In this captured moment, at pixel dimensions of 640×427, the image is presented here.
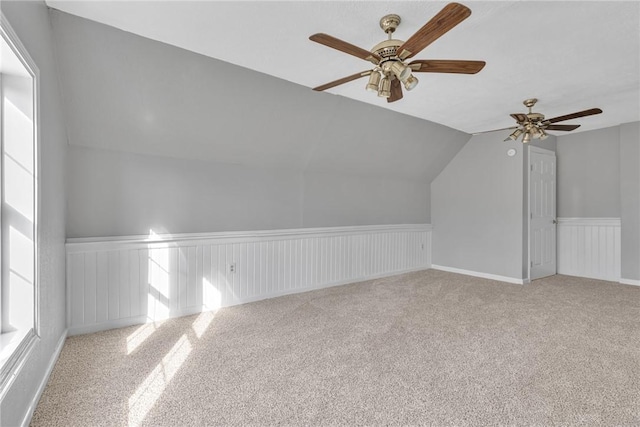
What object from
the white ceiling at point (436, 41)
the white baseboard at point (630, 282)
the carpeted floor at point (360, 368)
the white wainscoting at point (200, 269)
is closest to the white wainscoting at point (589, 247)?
the white baseboard at point (630, 282)

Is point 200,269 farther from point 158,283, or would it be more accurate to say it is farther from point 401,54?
point 401,54

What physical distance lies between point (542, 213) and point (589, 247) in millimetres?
941

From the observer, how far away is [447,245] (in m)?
5.78

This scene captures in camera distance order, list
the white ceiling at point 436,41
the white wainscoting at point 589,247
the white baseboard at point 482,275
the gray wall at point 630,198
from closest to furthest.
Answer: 1. the white ceiling at point 436,41
2. the gray wall at point 630,198
3. the white baseboard at point 482,275
4. the white wainscoting at point 589,247

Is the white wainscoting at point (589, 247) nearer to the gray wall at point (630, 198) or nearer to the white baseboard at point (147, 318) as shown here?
the gray wall at point (630, 198)

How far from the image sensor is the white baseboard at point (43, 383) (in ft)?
5.45

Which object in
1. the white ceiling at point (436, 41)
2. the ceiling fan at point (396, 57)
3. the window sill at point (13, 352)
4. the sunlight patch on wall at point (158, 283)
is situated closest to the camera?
the window sill at point (13, 352)

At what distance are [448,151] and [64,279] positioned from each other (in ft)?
17.6

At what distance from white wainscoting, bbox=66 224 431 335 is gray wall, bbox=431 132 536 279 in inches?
54.7

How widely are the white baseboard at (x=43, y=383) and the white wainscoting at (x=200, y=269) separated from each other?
34 cm

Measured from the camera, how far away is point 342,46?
184 cm

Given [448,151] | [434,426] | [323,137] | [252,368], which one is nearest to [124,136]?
[323,137]

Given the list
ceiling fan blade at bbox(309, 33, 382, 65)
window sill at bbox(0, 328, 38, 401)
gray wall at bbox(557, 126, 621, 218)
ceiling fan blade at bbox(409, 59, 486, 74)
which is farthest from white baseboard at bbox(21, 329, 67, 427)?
gray wall at bbox(557, 126, 621, 218)

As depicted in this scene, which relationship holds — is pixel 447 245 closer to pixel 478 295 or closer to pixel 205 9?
pixel 478 295
